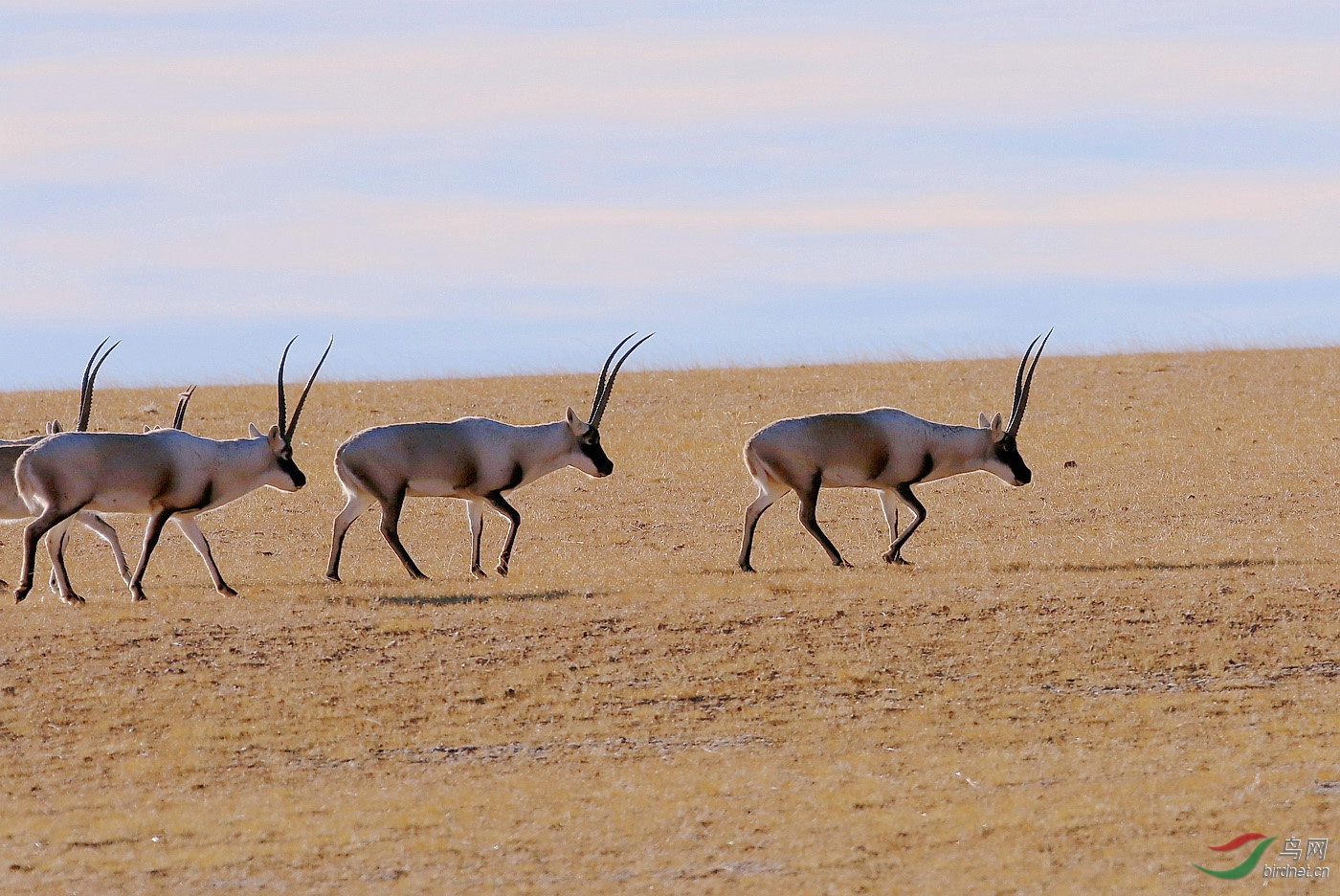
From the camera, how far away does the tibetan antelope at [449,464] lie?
1670cm

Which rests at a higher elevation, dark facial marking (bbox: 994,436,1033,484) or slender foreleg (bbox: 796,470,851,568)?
dark facial marking (bbox: 994,436,1033,484)

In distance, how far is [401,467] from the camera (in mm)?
16703

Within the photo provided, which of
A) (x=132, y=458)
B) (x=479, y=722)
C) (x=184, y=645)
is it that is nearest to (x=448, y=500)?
(x=132, y=458)

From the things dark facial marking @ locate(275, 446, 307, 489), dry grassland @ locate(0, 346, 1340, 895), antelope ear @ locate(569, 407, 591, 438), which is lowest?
dry grassland @ locate(0, 346, 1340, 895)

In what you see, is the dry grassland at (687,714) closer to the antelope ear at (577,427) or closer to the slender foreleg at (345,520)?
the slender foreleg at (345,520)


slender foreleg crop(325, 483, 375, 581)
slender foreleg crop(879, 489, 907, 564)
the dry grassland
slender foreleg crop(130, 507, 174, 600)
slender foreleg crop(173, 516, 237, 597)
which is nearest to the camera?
the dry grassland

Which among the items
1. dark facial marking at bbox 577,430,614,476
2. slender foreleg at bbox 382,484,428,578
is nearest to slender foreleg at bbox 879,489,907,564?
dark facial marking at bbox 577,430,614,476

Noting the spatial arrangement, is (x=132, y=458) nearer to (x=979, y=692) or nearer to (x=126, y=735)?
(x=126, y=735)

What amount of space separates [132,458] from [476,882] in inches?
315

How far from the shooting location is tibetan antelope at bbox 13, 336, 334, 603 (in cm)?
1483

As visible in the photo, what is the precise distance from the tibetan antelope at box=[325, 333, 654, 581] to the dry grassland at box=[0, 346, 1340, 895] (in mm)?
703

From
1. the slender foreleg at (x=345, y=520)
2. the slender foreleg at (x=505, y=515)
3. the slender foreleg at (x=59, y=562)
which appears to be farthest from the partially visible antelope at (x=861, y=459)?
the slender foreleg at (x=59, y=562)

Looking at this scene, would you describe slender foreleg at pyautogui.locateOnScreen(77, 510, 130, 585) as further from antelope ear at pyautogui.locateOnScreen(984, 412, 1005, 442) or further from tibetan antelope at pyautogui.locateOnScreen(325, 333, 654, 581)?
antelope ear at pyautogui.locateOnScreen(984, 412, 1005, 442)

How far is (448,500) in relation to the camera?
24219 millimetres
